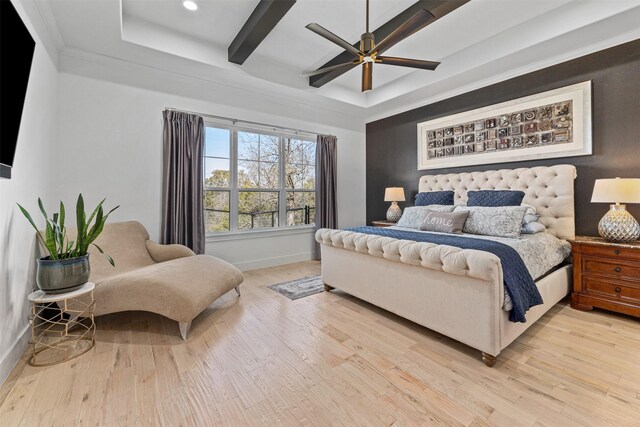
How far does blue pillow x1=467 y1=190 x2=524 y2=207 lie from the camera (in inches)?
121

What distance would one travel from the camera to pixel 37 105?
229 cm

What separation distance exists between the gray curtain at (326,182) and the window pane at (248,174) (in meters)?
1.06

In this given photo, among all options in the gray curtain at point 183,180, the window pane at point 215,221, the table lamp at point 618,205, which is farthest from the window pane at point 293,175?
the table lamp at point 618,205

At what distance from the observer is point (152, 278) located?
2.17 m

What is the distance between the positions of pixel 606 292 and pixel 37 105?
17.1 feet

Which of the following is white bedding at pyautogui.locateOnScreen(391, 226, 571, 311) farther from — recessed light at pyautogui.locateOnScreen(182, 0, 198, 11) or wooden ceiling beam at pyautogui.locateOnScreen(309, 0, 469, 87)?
recessed light at pyautogui.locateOnScreen(182, 0, 198, 11)

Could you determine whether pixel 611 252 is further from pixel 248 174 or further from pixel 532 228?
pixel 248 174

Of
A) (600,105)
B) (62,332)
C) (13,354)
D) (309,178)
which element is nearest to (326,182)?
Result: (309,178)

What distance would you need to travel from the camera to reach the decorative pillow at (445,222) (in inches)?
115

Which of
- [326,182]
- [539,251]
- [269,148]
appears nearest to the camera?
[539,251]

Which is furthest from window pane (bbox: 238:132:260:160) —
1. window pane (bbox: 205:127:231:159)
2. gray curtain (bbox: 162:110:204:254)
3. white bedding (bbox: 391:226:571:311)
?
white bedding (bbox: 391:226:571:311)

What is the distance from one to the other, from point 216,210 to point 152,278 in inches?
74.9

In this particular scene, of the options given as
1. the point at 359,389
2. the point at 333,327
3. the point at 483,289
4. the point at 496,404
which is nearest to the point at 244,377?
the point at 359,389

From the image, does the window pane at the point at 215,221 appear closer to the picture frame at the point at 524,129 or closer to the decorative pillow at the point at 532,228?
the picture frame at the point at 524,129
